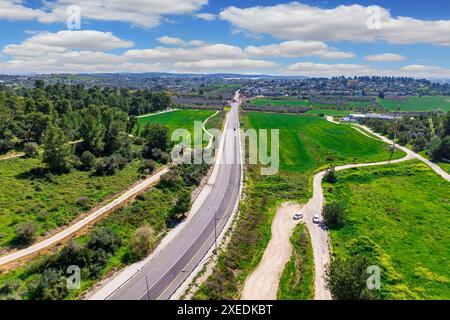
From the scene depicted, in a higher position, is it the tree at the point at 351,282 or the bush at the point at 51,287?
the tree at the point at 351,282

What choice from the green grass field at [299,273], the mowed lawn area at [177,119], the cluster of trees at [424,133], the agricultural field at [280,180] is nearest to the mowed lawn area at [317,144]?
the agricultural field at [280,180]

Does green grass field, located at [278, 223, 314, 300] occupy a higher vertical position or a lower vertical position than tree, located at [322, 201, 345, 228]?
lower

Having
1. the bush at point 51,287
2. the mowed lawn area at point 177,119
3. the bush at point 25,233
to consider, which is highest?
the mowed lawn area at point 177,119

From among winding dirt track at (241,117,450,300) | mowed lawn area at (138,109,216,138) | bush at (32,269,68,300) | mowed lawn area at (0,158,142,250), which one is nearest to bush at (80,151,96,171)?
mowed lawn area at (0,158,142,250)

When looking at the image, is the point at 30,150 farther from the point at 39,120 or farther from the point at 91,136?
the point at 91,136

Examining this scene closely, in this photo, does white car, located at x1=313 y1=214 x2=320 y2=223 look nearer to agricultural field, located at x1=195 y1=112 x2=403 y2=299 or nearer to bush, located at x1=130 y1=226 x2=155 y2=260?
agricultural field, located at x1=195 y1=112 x2=403 y2=299

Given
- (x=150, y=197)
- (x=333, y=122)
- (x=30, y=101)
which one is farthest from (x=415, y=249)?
(x=333, y=122)

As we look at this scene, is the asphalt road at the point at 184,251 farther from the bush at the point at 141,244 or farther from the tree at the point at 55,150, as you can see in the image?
the tree at the point at 55,150
